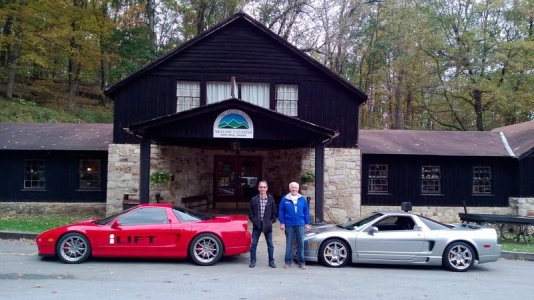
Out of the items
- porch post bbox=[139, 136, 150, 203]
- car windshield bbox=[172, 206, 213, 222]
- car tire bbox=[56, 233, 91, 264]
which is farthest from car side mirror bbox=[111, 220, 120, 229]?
porch post bbox=[139, 136, 150, 203]

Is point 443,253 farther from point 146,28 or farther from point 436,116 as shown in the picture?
point 146,28

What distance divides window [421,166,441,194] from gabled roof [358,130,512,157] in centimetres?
82

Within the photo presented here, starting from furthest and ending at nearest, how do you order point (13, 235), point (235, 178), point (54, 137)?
point (235, 178), point (54, 137), point (13, 235)

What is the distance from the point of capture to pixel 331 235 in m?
9.80

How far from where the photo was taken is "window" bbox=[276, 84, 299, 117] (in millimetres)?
17484

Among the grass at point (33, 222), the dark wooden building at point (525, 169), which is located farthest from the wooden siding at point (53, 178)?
the dark wooden building at point (525, 169)

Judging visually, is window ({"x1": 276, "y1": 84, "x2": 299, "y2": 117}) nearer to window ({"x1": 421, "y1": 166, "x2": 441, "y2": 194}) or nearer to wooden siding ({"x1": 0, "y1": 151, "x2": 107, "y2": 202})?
window ({"x1": 421, "y1": 166, "x2": 441, "y2": 194})

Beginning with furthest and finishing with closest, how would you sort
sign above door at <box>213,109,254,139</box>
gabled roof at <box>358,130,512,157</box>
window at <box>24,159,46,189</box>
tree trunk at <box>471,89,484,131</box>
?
tree trunk at <box>471,89,484,131</box>
gabled roof at <box>358,130,512,157</box>
window at <box>24,159,46,189</box>
sign above door at <box>213,109,254,139</box>

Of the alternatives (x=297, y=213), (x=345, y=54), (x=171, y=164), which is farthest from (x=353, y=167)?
(x=345, y=54)

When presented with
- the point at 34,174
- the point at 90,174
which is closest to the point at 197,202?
the point at 90,174

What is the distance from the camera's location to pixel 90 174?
18.8 meters

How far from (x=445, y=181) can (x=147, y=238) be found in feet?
46.1

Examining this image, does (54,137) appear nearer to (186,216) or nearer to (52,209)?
(52,209)

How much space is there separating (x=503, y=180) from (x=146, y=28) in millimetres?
28375
